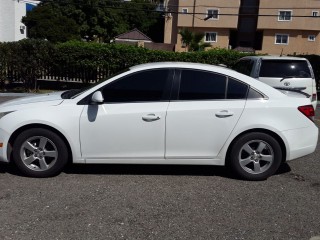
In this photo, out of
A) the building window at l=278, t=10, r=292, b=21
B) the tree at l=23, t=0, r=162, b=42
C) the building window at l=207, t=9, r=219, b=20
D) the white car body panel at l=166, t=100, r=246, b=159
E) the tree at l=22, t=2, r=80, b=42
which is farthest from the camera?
the building window at l=207, t=9, r=219, b=20

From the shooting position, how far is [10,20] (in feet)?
110

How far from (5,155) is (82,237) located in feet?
6.65

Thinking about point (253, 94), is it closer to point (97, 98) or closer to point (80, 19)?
point (97, 98)

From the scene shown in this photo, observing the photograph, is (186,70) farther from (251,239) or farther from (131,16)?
(131,16)

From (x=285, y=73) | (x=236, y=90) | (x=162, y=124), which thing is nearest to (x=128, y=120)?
(x=162, y=124)

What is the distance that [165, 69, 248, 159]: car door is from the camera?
5.07 meters

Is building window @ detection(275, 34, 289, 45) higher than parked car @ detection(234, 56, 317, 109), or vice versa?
building window @ detection(275, 34, 289, 45)

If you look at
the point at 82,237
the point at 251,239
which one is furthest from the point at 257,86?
the point at 82,237

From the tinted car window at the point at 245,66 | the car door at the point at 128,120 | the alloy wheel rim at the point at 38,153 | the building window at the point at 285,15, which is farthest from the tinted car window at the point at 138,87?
the building window at the point at 285,15

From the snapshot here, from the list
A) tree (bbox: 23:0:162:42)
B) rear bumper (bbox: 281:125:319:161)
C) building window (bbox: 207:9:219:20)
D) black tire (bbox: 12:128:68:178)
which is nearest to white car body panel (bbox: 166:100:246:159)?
rear bumper (bbox: 281:125:319:161)

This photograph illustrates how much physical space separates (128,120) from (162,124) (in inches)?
17.1

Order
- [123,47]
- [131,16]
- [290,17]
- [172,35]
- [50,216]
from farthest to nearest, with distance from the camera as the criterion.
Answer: [131,16], [172,35], [290,17], [123,47], [50,216]

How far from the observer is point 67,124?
4996 mm

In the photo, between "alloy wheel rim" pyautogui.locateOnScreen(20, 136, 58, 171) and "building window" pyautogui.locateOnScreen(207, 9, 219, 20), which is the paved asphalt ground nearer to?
"alloy wheel rim" pyautogui.locateOnScreen(20, 136, 58, 171)
